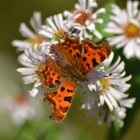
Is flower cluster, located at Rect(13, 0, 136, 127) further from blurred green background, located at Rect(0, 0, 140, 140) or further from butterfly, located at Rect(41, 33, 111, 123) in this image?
blurred green background, located at Rect(0, 0, 140, 140)

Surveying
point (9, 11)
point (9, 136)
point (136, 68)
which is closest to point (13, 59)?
point (9, 11)

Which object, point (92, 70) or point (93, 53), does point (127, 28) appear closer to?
point (92, 70)

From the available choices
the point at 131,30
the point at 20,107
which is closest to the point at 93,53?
the point at 131,30

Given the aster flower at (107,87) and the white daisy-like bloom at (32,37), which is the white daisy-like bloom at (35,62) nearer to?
the aster flower at (107,87)

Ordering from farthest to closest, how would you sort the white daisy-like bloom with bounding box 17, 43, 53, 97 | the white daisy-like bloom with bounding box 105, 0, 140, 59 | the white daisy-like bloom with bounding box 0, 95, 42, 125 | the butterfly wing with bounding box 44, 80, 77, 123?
the white daisy-like bloom with bounding box 0, 95, 42, 125
the white daisy-like bloom with bounding box 105, 0, 140, 59
the white daisy-like bloom with bounding box 17, 43, 53, 97
the butterfly wing with bounding box 44, 80, 77, 123

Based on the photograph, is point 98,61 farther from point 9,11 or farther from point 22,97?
point 9,11

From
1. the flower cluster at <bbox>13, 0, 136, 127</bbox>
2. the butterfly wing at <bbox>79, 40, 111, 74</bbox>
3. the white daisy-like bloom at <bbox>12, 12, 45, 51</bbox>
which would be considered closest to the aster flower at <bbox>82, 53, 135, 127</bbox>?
the flower cluster at <bbox>13, 0, 136, 127</bbox>

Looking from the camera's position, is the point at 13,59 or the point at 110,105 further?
the point at 13,59
